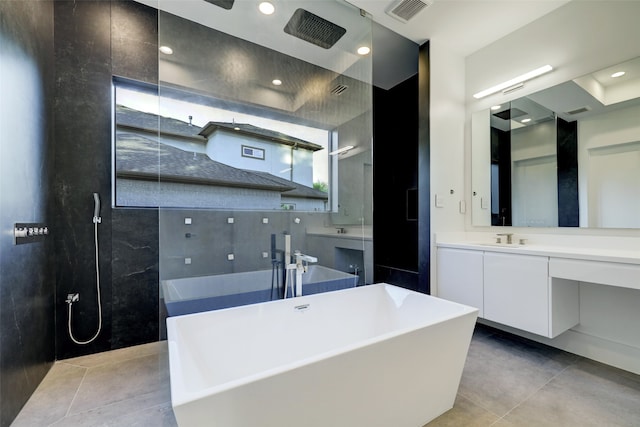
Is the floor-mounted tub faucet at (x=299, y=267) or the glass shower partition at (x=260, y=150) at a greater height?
the glass shower partition at (x=260, y=150)

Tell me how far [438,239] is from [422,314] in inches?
45.0

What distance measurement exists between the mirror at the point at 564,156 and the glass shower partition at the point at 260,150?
50.3 inches

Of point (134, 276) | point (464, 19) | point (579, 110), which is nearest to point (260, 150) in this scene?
point (134, 276)

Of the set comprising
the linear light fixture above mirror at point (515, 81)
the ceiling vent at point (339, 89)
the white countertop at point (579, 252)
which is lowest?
the white countertop at point (579, 252)

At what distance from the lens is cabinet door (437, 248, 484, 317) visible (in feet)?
7.85

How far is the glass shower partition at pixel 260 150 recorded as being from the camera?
2.16 m

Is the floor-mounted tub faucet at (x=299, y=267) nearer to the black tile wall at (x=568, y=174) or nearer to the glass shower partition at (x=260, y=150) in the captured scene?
the glass shower partition at (x=260, y=150)

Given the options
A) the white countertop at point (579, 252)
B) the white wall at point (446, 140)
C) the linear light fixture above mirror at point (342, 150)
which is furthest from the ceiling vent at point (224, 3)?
the white countertop at point (579, 252)

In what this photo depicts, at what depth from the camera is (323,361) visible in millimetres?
1007

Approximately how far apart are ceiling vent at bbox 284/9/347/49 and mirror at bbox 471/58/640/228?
178cm

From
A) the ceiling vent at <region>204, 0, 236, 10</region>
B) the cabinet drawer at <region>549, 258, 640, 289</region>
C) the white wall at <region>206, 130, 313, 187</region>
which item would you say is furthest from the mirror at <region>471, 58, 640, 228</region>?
the ceiling vent at <region>204, 0, 236, 10</region>

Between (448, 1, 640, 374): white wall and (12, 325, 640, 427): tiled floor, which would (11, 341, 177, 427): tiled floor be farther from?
(448, 1, 640, 374): white wall

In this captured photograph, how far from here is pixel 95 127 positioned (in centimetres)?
220

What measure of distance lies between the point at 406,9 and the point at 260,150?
1804 millimetres
